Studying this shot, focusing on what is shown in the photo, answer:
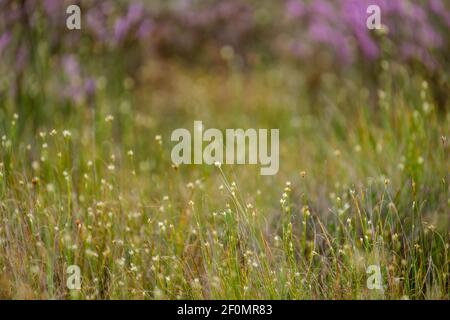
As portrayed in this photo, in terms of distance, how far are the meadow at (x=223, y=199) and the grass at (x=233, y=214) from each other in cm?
1

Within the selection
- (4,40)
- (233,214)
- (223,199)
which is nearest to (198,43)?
(4,40)

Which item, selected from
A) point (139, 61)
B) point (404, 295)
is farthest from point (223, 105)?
point (404, 295)

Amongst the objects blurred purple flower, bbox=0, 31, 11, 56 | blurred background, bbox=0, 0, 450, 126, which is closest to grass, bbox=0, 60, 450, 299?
blurred background, bbox=0, 0, 450, 126

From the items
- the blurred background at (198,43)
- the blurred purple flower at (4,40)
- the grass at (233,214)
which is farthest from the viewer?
the blurred background at (198,43)

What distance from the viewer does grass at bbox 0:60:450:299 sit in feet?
9.57

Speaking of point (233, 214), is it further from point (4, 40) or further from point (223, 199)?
point (4, 40)

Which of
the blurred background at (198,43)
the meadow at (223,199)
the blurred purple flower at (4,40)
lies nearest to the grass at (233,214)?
the meadow at (223,199)

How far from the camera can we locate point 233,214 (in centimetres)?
321

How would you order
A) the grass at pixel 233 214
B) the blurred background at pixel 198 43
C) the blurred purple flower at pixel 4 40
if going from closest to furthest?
1. the grass at pixel 233 214
2. the blurred purple flower at pixel 4 40
3. the blurred background at pixel 198 43

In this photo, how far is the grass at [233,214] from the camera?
292 centimetres

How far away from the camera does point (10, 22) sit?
4.50m

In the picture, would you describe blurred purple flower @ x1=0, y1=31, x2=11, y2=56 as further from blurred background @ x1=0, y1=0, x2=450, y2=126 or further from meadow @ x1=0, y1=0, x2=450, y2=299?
meadow @ x1=0, y1=0, x2=450, y2=299

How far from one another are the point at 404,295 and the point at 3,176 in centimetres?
203

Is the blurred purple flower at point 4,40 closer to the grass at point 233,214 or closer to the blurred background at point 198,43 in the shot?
the blurred background at point 198,43
